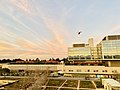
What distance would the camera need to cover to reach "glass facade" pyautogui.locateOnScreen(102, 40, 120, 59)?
7100 cm

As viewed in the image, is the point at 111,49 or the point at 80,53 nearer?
the point at 111,49

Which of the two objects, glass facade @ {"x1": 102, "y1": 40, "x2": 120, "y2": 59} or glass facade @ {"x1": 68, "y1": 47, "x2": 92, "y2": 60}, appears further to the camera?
glass facade @ {"x1": 68, "y1": 47, "x2": 92, "y2": 60}

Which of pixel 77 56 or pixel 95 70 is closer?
pixel 95 70

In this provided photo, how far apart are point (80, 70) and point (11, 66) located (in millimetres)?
35404

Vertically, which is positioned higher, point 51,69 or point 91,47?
point 91,47

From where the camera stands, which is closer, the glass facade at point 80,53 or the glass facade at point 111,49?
the glass facade at point 111,49

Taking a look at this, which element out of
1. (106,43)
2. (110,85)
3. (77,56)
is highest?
(106,43)

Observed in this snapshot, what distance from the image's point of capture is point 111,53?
71688 millimetres

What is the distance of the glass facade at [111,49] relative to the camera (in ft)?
233

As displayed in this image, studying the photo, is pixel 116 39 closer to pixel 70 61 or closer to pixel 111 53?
pixel 111 53

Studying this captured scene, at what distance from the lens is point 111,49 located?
71812mm

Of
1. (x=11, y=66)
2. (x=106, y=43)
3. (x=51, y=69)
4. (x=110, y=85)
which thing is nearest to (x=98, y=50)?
(x=106, y=43)

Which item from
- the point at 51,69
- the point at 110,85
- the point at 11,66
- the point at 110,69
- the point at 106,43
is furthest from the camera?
the point at 11,66

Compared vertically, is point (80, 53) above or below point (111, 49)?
below
